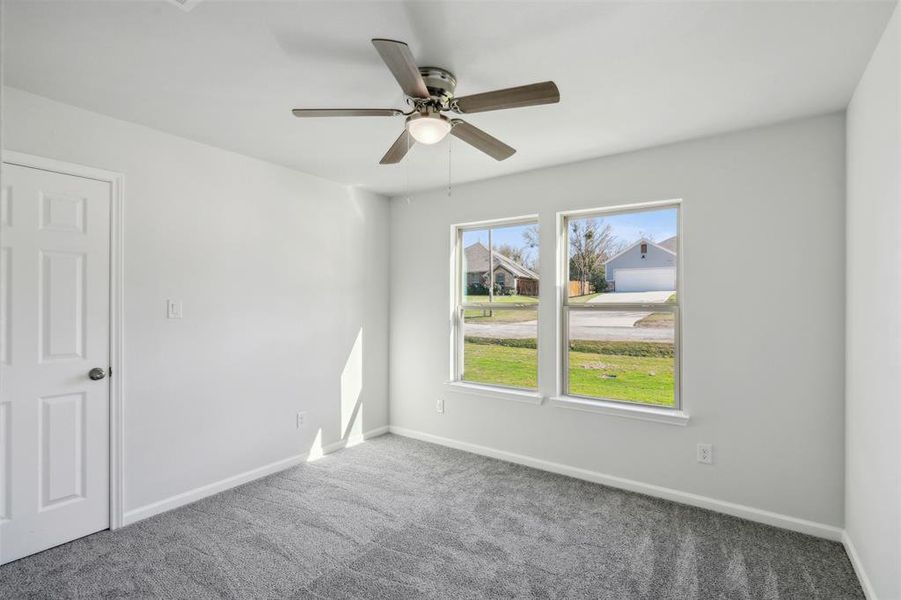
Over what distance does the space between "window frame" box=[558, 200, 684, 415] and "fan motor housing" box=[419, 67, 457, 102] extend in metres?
1.75

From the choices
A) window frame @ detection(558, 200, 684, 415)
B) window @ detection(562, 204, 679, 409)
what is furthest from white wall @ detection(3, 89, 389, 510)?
window @ detection(562, 204, 679, 409)

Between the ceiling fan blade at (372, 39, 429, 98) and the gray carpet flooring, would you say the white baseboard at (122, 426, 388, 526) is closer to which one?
the gray carpet flooring

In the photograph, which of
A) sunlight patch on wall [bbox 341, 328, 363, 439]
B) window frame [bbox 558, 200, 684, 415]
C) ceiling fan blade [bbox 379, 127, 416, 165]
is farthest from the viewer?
sunlight patch on wall [bbox 341, 328, 363, 439]

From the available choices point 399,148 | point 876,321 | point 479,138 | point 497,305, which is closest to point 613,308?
point 497,305

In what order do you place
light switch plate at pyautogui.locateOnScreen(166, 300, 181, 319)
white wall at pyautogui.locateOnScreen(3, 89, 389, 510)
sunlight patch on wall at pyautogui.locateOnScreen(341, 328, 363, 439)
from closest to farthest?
white wall at pyautogui.locateOnScreen(3, 89, 389, 510) < light switch plate at pyautogui.locateOnScreen(166, 300, 181, 319) < sunlight patch on wall at pyautogui.locateOnScreen(341, 328, 363, 439)

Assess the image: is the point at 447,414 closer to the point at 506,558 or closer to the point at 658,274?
the point at 506,558

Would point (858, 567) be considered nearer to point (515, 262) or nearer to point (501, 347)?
point (501, 347)

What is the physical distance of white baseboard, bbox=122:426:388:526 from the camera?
280 cm

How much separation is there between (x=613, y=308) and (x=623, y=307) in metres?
0.08

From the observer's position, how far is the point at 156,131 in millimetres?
2869

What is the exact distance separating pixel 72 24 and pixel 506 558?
3.09 metres

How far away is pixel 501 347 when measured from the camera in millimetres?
4098

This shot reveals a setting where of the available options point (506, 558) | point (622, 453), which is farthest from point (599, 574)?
point (622, 453)

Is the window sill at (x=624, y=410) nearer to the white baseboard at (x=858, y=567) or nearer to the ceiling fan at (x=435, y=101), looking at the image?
the white baseboard at (x=858, y=567)
